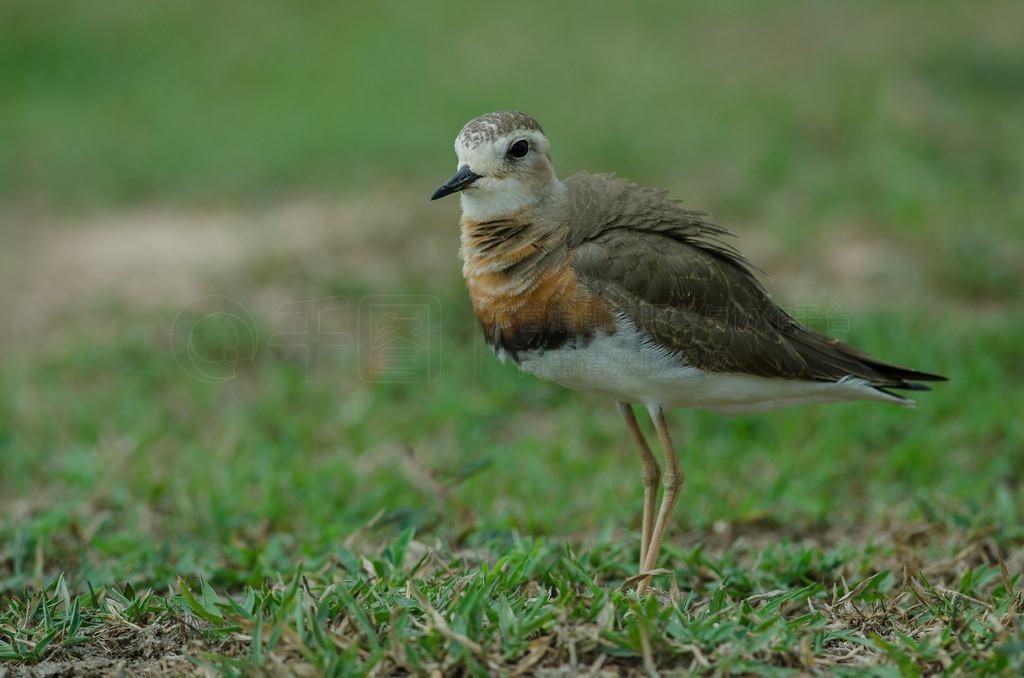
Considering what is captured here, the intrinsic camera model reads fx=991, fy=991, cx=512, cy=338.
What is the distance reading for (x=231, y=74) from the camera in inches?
467

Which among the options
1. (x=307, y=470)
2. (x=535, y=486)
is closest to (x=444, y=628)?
(x=535, y=486)

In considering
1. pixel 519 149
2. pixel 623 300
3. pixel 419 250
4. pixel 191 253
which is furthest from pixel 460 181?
pixel 191 253

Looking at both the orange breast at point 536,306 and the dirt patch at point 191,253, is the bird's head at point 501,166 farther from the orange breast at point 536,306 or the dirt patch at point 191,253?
the dirt patch at point 191,253

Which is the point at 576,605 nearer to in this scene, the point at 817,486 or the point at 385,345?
the point at 817,486

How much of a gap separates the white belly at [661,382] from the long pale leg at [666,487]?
0.23 ft

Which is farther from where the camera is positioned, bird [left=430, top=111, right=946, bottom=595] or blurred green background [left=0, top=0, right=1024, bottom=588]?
blurred green background [left=0, top=0, right=1024, bottom=588]

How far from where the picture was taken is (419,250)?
7238mm

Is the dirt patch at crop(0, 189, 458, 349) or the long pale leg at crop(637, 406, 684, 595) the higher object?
the dirt patch at crop(0, 189, 458, 349)

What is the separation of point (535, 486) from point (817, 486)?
139cm

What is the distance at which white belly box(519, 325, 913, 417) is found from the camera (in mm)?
3578

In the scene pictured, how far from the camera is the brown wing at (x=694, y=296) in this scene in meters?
3.64

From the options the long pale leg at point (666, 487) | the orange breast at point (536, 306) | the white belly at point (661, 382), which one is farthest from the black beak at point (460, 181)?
the long pale leg at point (666, 487)
